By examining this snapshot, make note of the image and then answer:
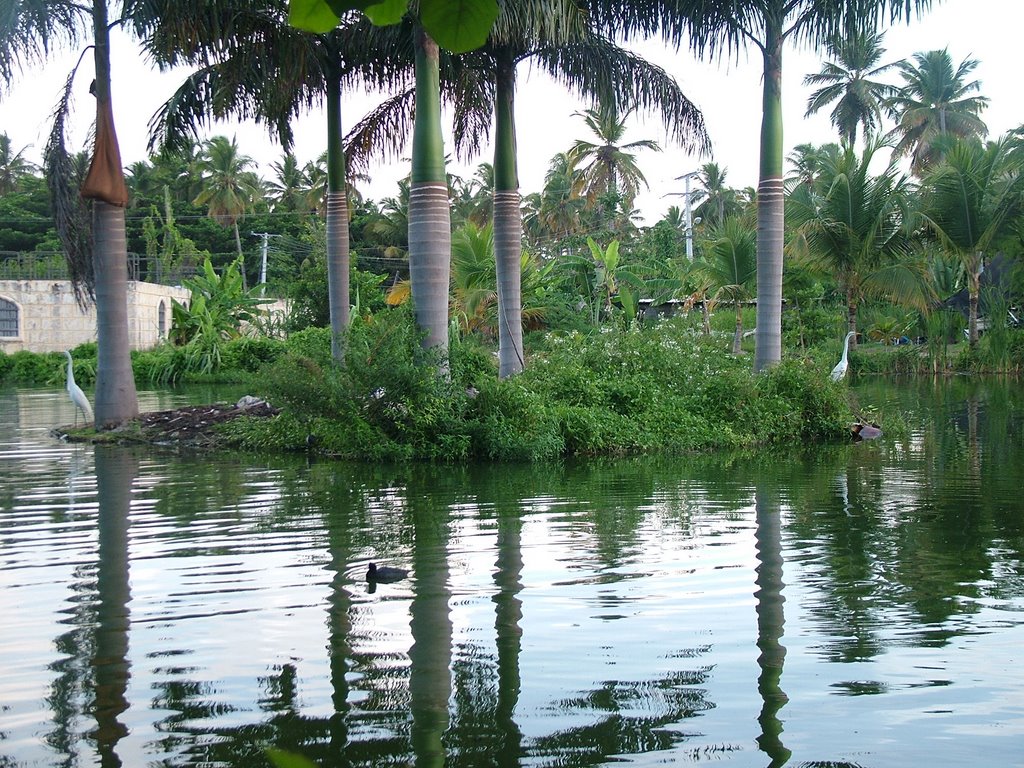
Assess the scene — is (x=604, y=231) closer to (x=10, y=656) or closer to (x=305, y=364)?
(x=305, y=364)

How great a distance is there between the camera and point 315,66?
16.7 metres

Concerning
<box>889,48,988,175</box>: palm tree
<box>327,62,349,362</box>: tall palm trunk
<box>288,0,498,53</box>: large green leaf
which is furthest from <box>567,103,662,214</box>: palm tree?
<box>288,0,498,53</box>: large green leaf

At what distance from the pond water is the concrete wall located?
1233 inches

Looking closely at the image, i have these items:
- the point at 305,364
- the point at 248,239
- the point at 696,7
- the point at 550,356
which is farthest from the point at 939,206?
the point at 248,239

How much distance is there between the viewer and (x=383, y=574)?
6.43 meters

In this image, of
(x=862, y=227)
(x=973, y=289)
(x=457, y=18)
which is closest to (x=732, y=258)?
(x=862, y=227)

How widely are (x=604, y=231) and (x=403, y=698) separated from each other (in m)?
44.0

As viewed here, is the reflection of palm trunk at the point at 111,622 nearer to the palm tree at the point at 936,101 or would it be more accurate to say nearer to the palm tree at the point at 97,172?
the palm tree at the point at 97,172

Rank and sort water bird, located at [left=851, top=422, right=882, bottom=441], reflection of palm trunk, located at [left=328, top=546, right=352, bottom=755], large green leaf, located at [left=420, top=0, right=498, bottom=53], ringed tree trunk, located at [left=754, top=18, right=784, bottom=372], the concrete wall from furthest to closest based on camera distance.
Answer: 1. the concrete wall
2. ringed tree trunk, located at [left=754, top=18, right=784, bottom=372]
3. water bird, located at [left=851, top=422, right=882, bottom=441]
4. reflection of palm trunk, located at [left=328, top=546, right=352, bottom=755]
5. large green leaf, located at [left=420, top=0, right=498, bottom=53]

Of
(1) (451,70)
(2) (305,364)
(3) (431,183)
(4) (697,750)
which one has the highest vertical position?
(1) (451,70)

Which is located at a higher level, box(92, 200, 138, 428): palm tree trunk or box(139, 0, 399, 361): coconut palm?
box(139, 0, 399, 361): coconut palm

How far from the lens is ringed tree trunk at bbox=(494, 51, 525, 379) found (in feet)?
52.0

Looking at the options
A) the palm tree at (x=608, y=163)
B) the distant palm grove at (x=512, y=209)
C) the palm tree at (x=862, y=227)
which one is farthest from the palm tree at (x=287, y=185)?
the palm tree at (x=862, y=227)

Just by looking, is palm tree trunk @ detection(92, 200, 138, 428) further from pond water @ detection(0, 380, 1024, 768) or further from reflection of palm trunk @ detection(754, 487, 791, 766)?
reflection of palm trunk @ detection(754, 487, 791, 766)
